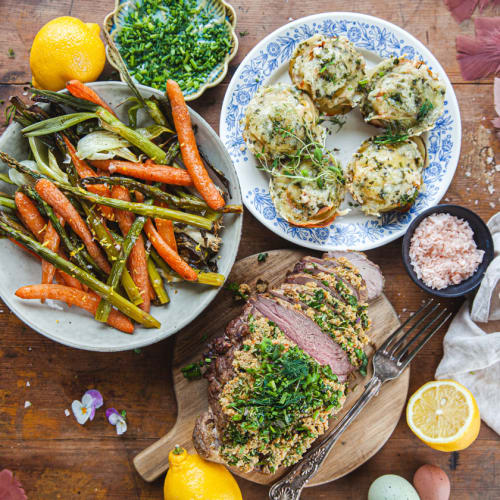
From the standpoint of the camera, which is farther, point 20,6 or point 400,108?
point 20,6

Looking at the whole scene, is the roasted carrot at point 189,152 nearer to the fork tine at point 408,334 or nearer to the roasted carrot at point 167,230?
the roasted carrot at point 167,230

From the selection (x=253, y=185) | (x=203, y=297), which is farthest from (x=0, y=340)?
(x=253, y=185)

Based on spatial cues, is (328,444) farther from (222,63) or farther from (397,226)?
(222,63)

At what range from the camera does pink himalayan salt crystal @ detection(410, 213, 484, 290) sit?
2.93m

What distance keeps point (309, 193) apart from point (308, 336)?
95 cm

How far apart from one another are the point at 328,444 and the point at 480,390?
123 centimetres

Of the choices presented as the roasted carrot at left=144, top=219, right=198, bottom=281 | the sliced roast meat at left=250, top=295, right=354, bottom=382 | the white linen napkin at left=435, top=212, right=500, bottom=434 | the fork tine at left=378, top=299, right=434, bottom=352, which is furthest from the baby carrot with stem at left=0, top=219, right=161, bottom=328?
the white linen napkin at left=435, top=212, right=500, bottom=434

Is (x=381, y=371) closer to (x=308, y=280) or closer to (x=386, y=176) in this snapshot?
(x=308, y=280)

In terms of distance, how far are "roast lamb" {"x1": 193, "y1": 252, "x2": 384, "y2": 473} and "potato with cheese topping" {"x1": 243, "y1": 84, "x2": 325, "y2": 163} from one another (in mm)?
800

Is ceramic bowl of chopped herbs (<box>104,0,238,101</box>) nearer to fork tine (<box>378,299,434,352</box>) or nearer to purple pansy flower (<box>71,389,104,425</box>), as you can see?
fork tine (<box>378,299,434,352</box>)

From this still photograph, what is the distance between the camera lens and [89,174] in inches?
109

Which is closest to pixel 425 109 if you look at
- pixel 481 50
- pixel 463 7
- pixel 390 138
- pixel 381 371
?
pixel 390 138

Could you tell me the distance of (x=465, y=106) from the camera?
3322mm

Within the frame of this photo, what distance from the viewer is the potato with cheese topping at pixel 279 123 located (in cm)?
288
